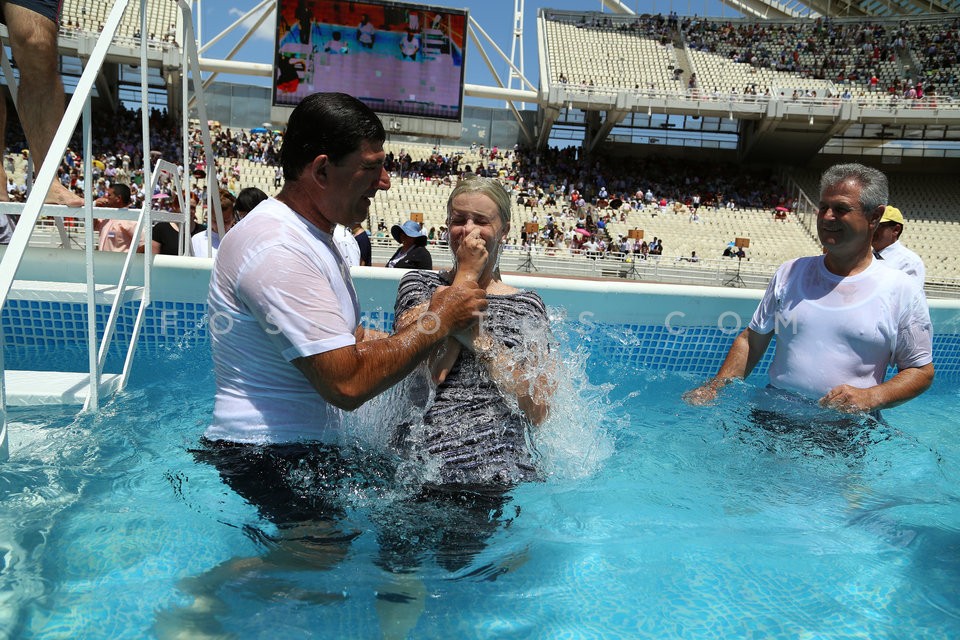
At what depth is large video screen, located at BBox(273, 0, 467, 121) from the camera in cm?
2177

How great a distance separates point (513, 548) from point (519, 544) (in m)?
0.04

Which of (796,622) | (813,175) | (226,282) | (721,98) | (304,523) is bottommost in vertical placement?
(796,622)

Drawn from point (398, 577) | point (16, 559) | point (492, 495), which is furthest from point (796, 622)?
point (16, 559)

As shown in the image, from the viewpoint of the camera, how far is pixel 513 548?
2225 millimetres

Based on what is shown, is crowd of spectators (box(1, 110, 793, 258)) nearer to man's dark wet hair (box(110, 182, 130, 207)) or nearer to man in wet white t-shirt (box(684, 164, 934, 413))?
man's dark wet hair (box(110, 182, 130, 207))

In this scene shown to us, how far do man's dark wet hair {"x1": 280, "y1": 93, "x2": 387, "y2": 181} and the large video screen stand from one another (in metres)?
21.3

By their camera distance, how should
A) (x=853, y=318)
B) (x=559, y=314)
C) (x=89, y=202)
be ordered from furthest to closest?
(x=559, y=314) → (x=853, y=318) → (x=89, y=202)

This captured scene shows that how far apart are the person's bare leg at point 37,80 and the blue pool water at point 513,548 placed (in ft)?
4.02

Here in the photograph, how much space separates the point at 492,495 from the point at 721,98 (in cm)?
2931

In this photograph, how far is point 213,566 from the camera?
6.61 feet

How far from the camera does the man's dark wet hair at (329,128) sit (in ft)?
5.81

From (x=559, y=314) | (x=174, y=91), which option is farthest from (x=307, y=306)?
(x=174, y=91)

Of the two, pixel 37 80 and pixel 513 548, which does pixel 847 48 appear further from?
pixel 513 548

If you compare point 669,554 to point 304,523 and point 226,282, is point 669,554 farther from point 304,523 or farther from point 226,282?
point 226,282
